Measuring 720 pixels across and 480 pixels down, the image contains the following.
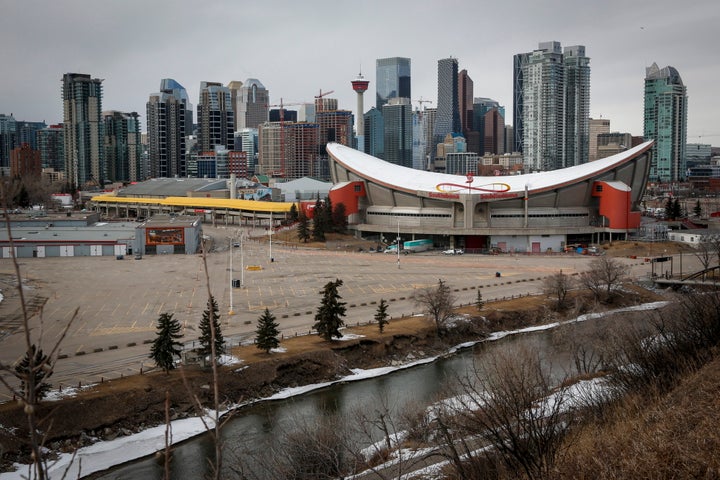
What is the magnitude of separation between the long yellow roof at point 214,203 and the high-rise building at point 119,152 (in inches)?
3403

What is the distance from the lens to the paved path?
26.3 metres

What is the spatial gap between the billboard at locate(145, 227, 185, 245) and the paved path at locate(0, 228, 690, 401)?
6.54 ft

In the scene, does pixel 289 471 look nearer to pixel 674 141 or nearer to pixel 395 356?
pixel 395 356

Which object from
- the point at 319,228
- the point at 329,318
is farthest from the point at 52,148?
the point at 329,318

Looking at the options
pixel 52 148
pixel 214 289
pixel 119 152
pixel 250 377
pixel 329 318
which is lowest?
pixel 250 377

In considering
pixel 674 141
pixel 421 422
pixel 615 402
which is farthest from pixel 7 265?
pixel 674 141

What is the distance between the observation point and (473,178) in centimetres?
6431

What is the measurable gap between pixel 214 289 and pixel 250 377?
15.7 m

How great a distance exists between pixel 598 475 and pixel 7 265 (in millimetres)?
48154

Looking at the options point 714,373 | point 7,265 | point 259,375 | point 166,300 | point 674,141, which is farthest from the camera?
point 674,141

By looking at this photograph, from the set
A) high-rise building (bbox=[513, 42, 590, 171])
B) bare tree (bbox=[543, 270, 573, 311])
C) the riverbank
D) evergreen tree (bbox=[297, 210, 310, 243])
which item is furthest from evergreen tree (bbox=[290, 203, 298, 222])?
high-rise building (bbox=[513, 42, 590, 171])

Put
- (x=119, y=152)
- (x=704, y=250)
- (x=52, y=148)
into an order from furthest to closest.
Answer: (x=52, y=148) < (x=119, y=152) < (x=704, y=250)

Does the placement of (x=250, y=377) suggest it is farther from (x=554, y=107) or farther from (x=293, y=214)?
(x=554, y=107)

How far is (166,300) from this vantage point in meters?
35.0
